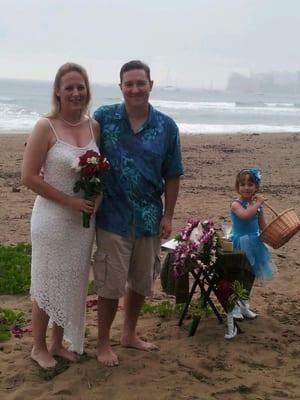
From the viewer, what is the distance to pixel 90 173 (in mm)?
3934

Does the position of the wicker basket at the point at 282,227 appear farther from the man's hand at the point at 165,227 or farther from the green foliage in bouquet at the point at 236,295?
the man's hand at the point at 165,227

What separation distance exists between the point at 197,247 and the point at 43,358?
146cm

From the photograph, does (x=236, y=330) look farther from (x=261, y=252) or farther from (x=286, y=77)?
(x=286, y=77)

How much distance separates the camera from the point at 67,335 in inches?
176

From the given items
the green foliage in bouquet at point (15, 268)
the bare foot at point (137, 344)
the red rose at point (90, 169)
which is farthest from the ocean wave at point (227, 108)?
the red rose at point (90, 169)

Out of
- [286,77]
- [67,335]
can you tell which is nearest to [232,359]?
[67,335]

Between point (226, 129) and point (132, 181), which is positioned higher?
point (132, 181)

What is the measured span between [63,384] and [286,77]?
14252cm

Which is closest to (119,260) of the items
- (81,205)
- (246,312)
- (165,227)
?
(165,227)

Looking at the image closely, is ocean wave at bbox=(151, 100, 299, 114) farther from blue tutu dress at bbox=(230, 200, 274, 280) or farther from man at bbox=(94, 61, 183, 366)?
man at bbox=(94, 61, 183, 366)

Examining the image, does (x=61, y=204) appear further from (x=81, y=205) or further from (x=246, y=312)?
(x=246, y=312)

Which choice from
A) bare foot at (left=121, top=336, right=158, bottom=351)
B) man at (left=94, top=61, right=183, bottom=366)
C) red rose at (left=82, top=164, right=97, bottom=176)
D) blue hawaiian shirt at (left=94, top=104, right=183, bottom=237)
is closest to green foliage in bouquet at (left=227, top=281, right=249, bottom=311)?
bare foot at (left=121, top=336, right=158, bottom=351)

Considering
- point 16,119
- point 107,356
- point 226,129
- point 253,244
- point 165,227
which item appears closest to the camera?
point 165,227

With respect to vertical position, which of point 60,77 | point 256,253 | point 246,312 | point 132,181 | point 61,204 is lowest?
point 246,312
